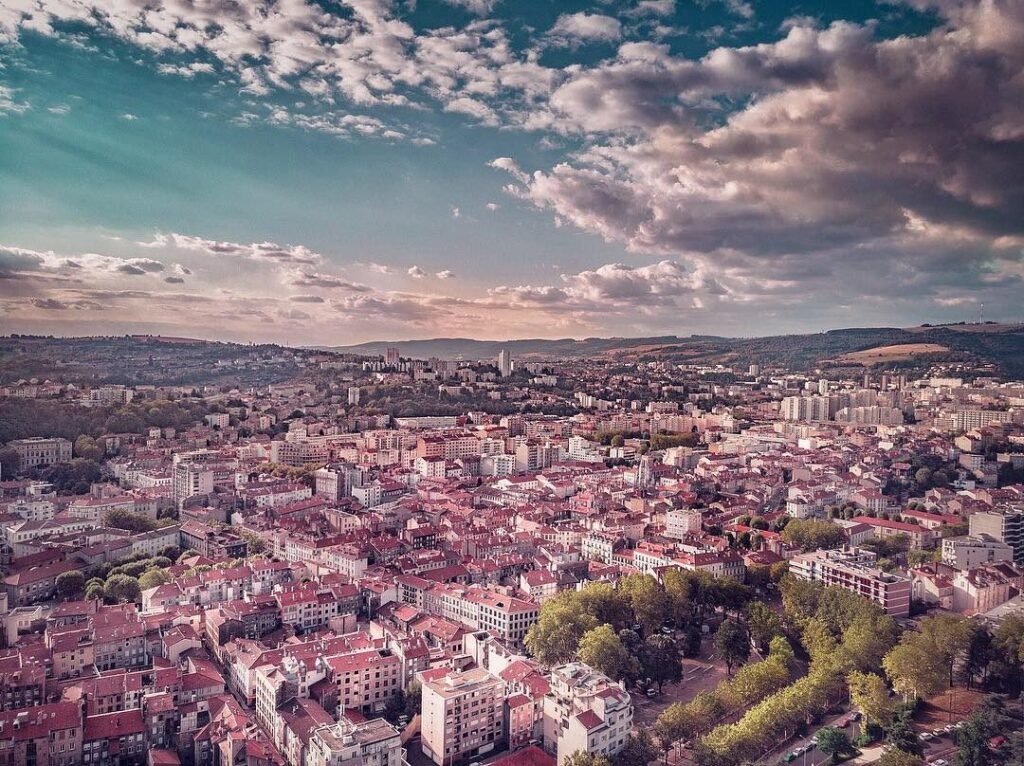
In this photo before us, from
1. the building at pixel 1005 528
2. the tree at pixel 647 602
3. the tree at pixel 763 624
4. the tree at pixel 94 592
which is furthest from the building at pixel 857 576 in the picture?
the tree at pixel 94 592

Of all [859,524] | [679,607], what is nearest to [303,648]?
[679,607]

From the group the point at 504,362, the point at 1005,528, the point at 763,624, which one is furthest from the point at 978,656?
the point at 504,362

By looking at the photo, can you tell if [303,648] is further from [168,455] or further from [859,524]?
[168,455]

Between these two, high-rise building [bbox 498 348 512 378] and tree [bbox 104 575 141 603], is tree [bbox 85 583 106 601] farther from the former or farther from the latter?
high-rise building [bbox 498 348 512 378]

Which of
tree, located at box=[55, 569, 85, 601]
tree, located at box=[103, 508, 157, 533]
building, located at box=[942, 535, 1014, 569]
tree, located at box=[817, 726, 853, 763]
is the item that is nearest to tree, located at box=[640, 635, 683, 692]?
tree, located at box=[817, 726, 853, 763]

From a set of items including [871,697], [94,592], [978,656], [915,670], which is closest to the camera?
[871,697]

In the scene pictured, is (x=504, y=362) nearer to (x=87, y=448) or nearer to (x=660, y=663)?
(x=87, y=448)
